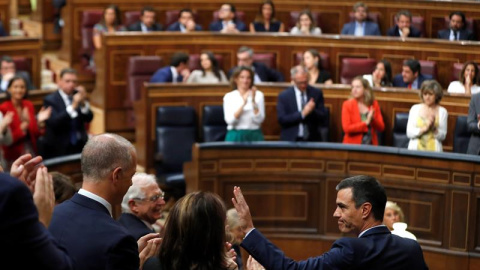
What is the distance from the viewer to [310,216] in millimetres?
6078

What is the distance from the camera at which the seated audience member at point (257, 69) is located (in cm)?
732

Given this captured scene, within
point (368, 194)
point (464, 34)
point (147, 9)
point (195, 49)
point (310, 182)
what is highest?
point (147, 9)

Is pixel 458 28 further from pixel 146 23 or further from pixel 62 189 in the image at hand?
pixel 62 189

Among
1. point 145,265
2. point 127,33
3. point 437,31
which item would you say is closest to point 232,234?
point 145,265

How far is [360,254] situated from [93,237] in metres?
0.88

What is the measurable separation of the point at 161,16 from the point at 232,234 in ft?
17.6

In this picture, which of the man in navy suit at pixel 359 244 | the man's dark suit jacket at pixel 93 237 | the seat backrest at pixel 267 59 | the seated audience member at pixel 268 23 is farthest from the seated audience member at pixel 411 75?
the man's dark suit jacket at pixel 93 237

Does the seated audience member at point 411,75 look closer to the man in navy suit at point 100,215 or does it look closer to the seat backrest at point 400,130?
the seat backrest at point 400,130

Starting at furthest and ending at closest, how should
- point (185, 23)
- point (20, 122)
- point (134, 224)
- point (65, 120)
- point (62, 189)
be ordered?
point (185, 23) < point (65, 120) < point (20, 122) < point (134, 224) < point (62, 189)

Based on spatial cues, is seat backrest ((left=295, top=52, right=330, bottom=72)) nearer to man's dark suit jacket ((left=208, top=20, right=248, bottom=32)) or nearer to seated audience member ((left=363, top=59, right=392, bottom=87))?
seated audience member ((left=363, top=59, right=392, bottom=87))

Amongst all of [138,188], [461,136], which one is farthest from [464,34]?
[138,188]

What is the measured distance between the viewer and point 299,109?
649 centimetres

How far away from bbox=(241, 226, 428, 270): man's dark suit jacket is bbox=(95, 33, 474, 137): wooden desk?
498cm

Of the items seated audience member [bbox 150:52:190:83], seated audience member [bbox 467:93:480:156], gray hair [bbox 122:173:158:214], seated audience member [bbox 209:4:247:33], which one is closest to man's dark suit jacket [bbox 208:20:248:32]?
seated audience member [bbox 209:4:247:33]
